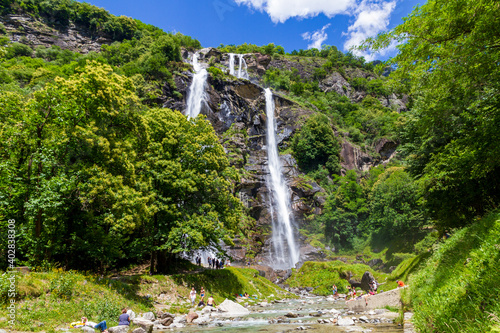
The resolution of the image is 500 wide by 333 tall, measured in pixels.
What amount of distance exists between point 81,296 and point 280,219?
36709 mm

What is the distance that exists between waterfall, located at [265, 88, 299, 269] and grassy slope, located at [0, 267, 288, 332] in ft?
81.7

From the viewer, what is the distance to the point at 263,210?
4494 cm

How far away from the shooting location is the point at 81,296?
36.9ft

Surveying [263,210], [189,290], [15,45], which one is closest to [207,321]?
[189,290]

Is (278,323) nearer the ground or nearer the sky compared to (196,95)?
nearer the ground

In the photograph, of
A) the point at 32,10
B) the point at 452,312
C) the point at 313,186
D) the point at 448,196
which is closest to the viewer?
the point at 452,312

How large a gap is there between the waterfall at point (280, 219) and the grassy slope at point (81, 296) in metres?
24.9

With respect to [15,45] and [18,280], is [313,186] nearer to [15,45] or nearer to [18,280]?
[18,280]

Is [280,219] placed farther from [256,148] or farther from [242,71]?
[242,71]

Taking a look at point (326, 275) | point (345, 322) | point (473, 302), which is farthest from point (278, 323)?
point (326, 275)

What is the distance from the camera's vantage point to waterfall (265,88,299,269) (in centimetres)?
4159

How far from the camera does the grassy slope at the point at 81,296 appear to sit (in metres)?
9.05

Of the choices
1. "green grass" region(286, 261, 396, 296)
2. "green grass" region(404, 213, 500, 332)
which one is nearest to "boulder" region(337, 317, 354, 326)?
"green grass" region(404, 213, 500, 332)

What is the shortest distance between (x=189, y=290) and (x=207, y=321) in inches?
205
